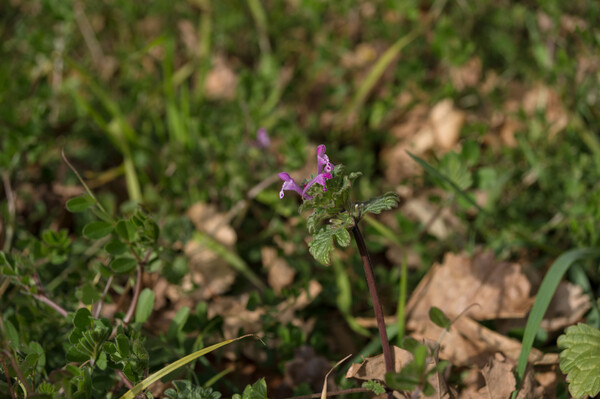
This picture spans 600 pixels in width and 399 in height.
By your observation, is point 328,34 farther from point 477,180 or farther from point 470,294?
point 470,294

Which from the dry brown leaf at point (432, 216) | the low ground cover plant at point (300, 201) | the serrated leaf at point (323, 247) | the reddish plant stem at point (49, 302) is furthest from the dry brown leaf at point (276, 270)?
the serrated leaf at point (323, 247)

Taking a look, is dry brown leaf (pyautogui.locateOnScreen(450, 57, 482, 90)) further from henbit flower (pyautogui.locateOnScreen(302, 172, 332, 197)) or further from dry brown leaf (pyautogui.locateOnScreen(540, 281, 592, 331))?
henbit flower (pyautogui.locateOnScreen(302, 172, 332, 197))

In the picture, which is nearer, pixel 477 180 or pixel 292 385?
pixel 292 385

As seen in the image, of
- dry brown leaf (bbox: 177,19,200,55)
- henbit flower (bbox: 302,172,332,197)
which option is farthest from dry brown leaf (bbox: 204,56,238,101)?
henbit flower (bbox: 302,172,332,197)

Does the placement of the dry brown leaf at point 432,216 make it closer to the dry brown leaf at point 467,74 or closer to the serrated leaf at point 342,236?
the dry brown leaf at point 467,74

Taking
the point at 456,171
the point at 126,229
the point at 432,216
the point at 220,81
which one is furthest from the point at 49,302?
the point at 220,81

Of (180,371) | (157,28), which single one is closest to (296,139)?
(180,371)
